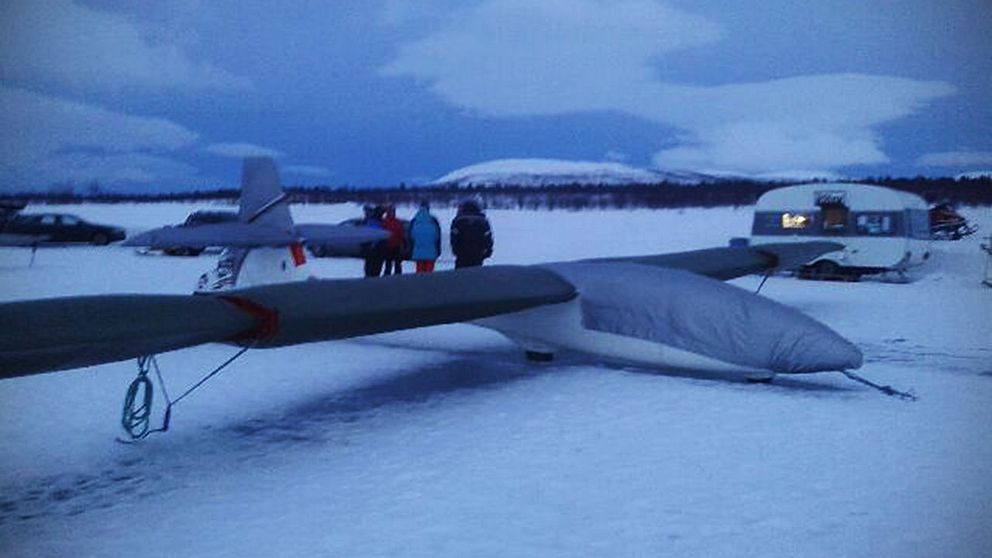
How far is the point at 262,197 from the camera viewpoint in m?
10.4

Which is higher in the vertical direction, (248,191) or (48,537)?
(248,191)

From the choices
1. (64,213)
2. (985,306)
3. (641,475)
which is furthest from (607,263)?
(64,213)

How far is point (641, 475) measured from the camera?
5.13 m

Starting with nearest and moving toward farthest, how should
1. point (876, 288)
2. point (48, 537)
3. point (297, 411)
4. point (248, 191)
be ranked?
point (48, 537) → point (297, 411) → point (248, 191) → point (876, 288)

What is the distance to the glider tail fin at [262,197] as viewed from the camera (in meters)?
10.4

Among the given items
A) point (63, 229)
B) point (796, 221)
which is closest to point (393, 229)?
point (796, 221)

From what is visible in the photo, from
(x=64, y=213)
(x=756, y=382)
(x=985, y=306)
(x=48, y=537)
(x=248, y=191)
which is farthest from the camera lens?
(x=64, y=213)

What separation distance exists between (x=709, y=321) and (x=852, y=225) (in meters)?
12.1

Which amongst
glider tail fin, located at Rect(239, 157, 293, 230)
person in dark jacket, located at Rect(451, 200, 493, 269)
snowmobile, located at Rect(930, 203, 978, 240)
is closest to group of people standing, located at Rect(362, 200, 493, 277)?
person in dark jacket, located at Rect(451, 200, 493, 269)

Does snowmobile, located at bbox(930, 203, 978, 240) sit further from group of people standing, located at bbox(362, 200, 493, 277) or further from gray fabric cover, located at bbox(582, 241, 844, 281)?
group of people standing, located at bbox(362, 200, 493, 277)

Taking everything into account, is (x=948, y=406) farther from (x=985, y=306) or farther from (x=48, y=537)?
(x=985, y=306)

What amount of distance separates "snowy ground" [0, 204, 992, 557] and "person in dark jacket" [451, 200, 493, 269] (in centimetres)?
400

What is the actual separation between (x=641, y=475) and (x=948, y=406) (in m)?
3.42

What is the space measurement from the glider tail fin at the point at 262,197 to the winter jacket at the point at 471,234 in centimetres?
382
